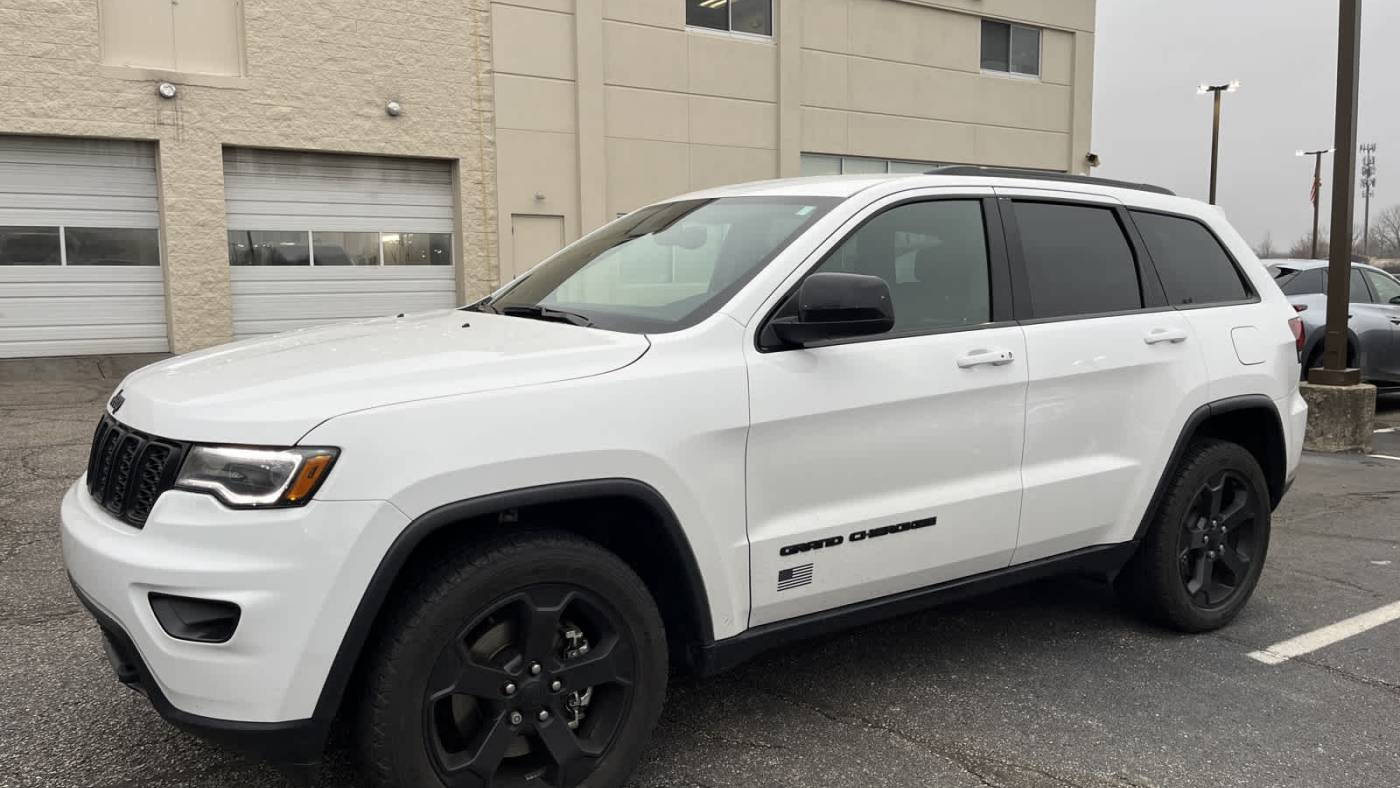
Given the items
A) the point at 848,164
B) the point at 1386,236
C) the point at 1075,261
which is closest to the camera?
the point at 1075,261

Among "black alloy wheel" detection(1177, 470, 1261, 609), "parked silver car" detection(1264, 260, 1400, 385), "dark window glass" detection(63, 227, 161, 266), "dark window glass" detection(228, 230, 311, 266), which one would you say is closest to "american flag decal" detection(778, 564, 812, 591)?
"black alloy wheel" detection(1177, 470, 1261, 609)

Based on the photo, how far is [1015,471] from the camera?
11.5 feet

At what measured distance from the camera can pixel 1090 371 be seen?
3.70 metres

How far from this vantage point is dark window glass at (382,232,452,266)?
1525cm

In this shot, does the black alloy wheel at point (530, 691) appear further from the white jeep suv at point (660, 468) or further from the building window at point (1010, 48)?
the building window at point (1010, 48)

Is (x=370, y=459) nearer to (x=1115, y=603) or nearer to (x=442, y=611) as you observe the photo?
(x=442, y=611)

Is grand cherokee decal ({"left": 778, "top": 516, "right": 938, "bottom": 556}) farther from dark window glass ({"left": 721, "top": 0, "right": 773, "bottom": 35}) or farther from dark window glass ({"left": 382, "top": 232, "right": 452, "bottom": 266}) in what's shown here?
dark window glass ({"left": 721, "top": 0, "right": 773, "bottom": 35})

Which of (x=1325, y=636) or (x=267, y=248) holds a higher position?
(x=267, y=248)

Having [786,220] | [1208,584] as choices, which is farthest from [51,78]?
[1208,584]

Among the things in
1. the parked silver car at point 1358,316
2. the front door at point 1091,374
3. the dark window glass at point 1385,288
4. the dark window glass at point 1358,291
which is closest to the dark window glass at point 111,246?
the front door at point 1091,374

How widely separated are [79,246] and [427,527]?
1335cm

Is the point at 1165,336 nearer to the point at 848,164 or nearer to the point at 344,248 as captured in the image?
the point at 344,248

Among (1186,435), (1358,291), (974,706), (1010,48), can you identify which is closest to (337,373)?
(974,706)

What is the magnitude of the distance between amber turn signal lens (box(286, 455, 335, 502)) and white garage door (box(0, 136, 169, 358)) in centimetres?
1316
